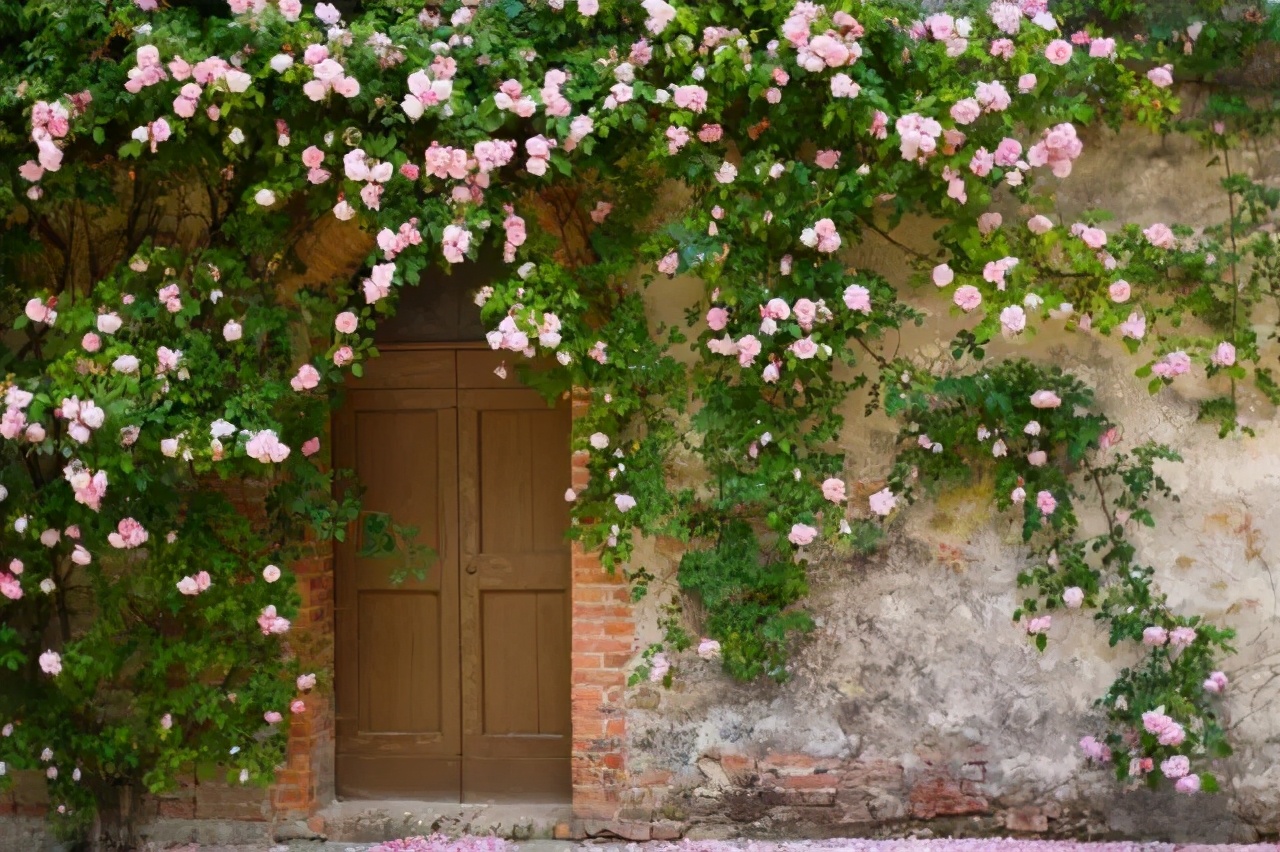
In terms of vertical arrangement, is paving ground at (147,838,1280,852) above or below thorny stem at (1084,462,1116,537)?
below

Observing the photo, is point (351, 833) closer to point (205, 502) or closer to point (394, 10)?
point (205, 502)

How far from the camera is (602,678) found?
17.1 ft

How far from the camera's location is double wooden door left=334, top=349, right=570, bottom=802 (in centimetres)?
550

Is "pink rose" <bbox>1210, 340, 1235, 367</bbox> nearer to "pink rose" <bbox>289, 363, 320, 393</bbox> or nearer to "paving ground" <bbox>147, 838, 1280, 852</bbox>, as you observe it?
"paving ground" <bbox>147, 838, 1280, 852</bbox>

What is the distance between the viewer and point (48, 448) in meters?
4.61

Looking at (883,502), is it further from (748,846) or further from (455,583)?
(455,583)

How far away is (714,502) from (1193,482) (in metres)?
1.94

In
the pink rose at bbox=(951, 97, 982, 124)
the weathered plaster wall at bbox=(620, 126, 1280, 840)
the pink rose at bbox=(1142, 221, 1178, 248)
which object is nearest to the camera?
the pink rose at bbox=(951, 97, 982, 124)

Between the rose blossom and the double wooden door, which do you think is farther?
the double wooden door

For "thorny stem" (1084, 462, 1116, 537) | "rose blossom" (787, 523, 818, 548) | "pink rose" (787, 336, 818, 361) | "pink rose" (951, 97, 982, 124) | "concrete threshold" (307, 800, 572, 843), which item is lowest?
"concrete threshold" (307, 800, 572, 843)

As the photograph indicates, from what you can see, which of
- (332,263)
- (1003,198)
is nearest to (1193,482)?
(1003,198)

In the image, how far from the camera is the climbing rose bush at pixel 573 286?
15.1 feet

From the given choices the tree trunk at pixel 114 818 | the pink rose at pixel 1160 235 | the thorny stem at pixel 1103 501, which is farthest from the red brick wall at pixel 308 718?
the pink rose at pixel 1160 235

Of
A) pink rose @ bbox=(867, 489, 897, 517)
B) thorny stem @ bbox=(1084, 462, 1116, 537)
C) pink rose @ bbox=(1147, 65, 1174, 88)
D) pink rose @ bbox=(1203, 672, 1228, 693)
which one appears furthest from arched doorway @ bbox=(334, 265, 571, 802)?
pink rose @ bbox=(1147, 65, 1174, 88)
